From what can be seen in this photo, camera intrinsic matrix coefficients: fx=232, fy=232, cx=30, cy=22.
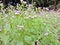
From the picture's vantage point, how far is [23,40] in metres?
2.35

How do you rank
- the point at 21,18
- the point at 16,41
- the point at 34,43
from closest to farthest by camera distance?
the point at 16,41
the point at 34,43
the point at 21,18

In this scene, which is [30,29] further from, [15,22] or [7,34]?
[7,34]

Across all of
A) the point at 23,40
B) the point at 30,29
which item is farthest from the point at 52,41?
the point at 23,40

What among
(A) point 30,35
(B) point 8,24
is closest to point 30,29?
(A) point 30,35

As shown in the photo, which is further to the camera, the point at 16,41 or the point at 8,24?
the point at 8,24

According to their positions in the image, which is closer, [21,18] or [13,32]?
[13,32]

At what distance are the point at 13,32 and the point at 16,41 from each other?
120 mm

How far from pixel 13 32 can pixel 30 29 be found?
30 centimetres

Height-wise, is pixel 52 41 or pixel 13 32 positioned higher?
pixel 13 32

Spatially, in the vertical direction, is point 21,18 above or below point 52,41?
above

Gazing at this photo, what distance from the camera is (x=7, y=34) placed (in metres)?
2.35

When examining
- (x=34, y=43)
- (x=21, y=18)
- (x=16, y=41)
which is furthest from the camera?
(x=21, y=18)

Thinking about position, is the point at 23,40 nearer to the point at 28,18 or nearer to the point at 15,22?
the point at 15,22

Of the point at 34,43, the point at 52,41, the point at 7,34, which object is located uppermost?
the point at 7,34
